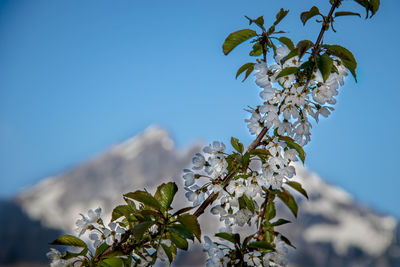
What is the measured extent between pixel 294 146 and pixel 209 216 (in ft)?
47.0

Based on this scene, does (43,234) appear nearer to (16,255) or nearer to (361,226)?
(16,255)

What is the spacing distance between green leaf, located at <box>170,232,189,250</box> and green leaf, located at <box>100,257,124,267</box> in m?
0.08

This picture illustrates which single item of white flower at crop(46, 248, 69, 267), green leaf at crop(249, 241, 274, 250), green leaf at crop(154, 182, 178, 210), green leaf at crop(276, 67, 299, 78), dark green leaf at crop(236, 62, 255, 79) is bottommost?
white flower at crop(46, 248, 69, 267)

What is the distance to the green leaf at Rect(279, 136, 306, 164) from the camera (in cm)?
55

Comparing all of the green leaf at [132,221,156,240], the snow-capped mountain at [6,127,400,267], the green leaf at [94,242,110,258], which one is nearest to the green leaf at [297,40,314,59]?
the green leaf at [132,221,156,240]

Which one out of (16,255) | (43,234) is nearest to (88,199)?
(43,234)

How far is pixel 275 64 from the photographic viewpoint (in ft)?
1.74

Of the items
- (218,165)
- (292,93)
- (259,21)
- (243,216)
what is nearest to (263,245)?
(243,216)

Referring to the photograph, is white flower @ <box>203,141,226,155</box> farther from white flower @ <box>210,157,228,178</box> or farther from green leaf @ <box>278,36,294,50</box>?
green leaf @ <box>278,36,294,50</box>

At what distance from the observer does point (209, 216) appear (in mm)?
14430

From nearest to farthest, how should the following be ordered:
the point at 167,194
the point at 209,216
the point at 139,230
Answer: the point at 139,230 < the point at 167,194 < the point at 209,216

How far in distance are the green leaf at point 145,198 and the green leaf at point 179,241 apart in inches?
1.9

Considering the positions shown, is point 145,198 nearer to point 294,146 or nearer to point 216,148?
point 216,148

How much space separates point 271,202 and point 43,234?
14.9 metres
